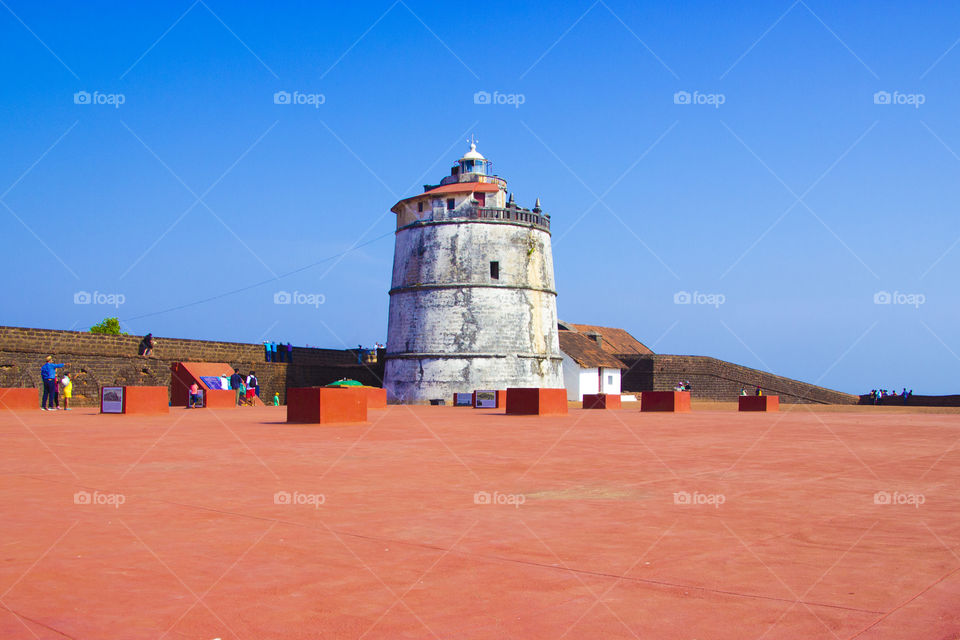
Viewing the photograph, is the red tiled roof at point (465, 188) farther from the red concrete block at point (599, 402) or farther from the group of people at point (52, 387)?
the group of people at point (52, 387)

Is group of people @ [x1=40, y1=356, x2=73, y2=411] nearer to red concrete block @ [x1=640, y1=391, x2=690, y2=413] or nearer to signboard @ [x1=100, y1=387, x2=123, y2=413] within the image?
signboard @ [x1=100, y1=387, x2=123, y2=413]

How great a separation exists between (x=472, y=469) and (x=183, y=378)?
18.5m

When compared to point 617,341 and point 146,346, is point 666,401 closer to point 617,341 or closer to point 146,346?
point 146,346

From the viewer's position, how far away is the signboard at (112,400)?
17.1 m

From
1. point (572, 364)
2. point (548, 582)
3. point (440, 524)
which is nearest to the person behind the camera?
point (548, 582)

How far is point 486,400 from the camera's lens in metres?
24.8

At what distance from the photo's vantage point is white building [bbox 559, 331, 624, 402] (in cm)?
4000

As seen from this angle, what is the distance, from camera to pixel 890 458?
8930mm

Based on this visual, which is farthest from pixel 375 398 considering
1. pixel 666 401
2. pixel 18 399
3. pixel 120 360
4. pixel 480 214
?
pixel 480 214

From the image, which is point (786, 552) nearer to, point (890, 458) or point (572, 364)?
point (890, 458)

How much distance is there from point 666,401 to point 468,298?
1213 cm

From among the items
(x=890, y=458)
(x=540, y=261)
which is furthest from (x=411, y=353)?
(x=890, y=458)

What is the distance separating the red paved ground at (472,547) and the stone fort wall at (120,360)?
52.6ft

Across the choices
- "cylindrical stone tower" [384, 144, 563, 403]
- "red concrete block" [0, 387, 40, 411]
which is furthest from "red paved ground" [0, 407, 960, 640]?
"cylindrical stone tower" [384, 144, 563, 403]
